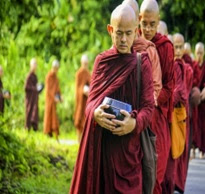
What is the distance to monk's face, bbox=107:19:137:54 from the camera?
25.2 feet

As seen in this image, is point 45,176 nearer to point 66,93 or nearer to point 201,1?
point 201,1

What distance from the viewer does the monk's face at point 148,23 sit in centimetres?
960

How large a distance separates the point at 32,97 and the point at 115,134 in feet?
50.0

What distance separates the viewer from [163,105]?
9586mm

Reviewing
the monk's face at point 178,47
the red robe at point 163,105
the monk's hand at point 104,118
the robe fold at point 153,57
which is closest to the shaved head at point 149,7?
the red robe at point 163,105

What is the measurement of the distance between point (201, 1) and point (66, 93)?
16.7ft

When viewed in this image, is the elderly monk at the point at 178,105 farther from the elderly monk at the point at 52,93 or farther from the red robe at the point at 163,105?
the elderly monk at the point at 52,93

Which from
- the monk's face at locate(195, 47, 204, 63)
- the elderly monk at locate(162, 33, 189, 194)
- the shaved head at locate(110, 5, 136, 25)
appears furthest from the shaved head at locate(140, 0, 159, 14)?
Answer: the monk's face at locate(195, 47, 204, 63)

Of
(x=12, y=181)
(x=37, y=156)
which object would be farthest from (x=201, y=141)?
(x=12, y=181)

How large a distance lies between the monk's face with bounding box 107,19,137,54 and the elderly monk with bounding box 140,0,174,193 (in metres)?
1.74

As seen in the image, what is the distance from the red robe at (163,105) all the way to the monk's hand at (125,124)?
6.48 feet

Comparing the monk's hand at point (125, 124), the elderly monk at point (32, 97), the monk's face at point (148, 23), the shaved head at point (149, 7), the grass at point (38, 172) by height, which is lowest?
the elderly monk at point (32, 97)

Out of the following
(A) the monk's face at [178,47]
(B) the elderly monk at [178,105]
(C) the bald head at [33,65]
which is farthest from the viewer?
(C) the bald head at [33,65]

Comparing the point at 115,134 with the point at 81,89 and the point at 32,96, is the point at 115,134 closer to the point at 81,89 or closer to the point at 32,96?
the point at 81,89
